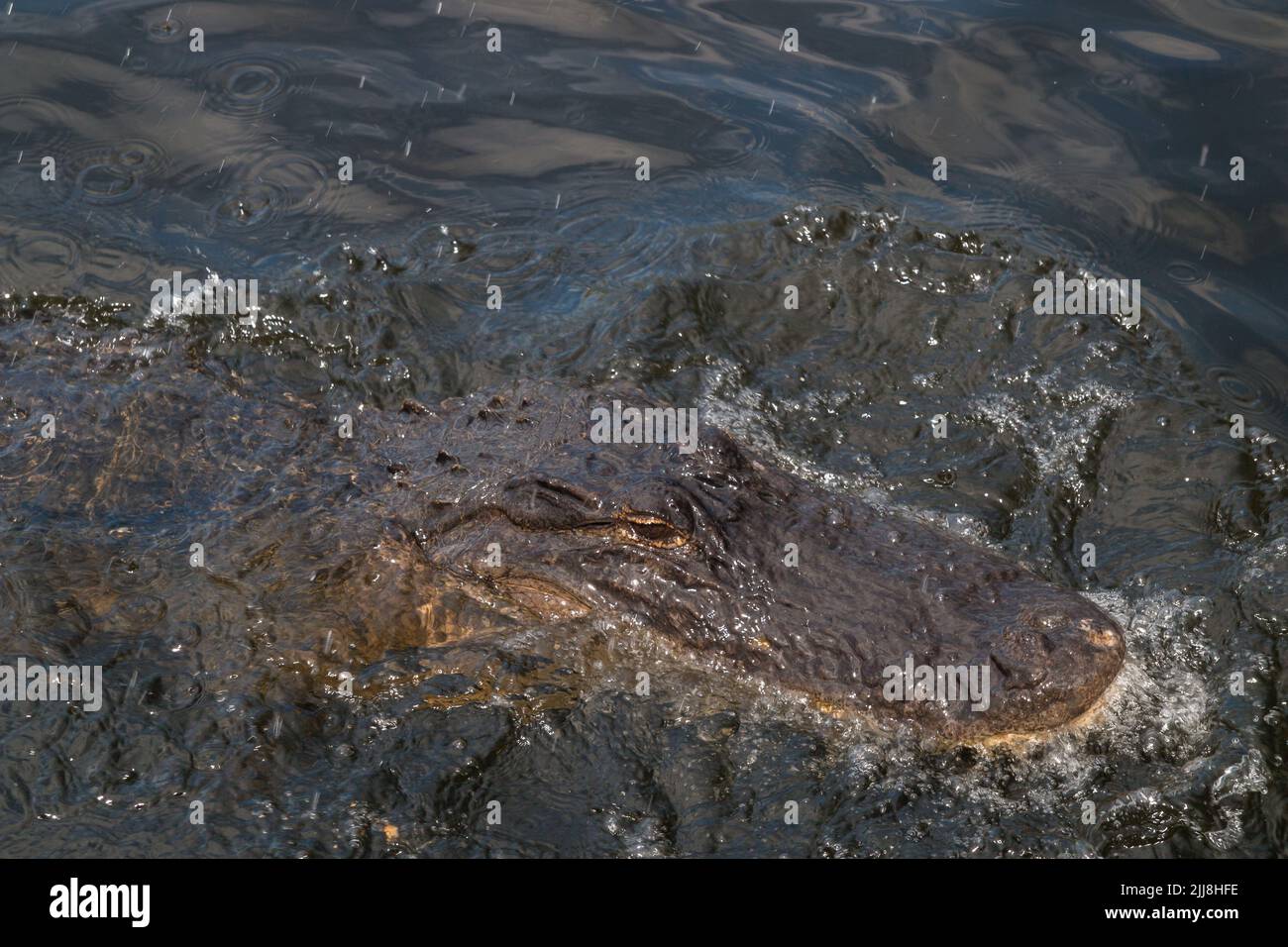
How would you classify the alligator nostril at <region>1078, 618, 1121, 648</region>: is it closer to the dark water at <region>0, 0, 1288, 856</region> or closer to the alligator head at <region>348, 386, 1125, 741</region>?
the alligator head at <region>348, 386, 1125, 741</region>

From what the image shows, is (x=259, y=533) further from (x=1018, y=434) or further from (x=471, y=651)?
(x=1018, y=434)

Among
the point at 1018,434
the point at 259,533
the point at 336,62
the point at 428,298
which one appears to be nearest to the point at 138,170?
the point at 336,62

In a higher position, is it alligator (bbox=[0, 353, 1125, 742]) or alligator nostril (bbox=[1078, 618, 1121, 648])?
alligator (bbox=[0, 353, 1125, 742])

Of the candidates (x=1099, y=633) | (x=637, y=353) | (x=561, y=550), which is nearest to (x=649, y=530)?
(x=561, y=550)

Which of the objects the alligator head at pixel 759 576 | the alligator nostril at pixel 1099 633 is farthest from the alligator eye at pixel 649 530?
the alligator nostril at pixel 1099 633

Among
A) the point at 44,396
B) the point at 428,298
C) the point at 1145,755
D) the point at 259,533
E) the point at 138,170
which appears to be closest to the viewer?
the point at 1145,755

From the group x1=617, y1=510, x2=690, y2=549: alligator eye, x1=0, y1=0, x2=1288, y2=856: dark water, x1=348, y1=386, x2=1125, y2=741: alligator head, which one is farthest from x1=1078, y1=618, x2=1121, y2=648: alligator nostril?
x1=617, y1=510, x2=690, y2=549: alligator eye

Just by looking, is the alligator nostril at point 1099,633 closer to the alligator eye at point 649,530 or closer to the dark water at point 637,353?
the dark water at point 637,353
